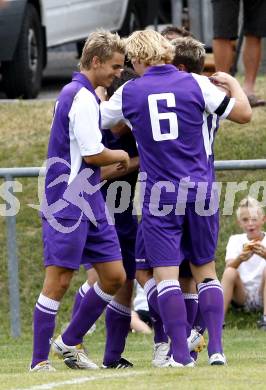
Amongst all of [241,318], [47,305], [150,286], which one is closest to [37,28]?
[241,318]

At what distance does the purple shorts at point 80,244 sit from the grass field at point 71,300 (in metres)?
0.64

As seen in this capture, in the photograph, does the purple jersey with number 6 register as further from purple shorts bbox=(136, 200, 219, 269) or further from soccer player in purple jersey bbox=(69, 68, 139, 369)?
soccer player in purple jersey bbox=(69, 68, 139, 369)

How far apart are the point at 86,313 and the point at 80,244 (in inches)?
22.3

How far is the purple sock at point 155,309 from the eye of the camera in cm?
845

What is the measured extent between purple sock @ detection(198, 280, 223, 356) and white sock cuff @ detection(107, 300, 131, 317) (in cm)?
77

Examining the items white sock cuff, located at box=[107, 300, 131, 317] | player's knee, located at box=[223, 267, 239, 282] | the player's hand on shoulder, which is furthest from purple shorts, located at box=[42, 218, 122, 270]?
player's knee, located at box=[223, 267, 239, 282]

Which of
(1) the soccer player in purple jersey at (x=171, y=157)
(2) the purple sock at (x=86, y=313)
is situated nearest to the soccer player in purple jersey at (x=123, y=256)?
(2) the purple sock at (x=86, y=313)

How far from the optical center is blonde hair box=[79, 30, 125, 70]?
801cm

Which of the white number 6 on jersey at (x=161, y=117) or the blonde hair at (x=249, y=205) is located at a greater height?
the white number 6 on jersey at (x=161, y=117)

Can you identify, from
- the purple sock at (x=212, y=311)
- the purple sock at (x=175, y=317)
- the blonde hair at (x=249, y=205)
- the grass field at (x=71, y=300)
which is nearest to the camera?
the grass field at (x=71, y=300)

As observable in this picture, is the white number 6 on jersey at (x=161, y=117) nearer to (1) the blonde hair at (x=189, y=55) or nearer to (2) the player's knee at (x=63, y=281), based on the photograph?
(1) the blonde hair at (x=189, y=55)

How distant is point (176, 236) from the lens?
8000 millimetres

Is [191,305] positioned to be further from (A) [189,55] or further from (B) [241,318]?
(B) [241,318]

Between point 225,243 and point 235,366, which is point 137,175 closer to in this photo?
point 235,366
